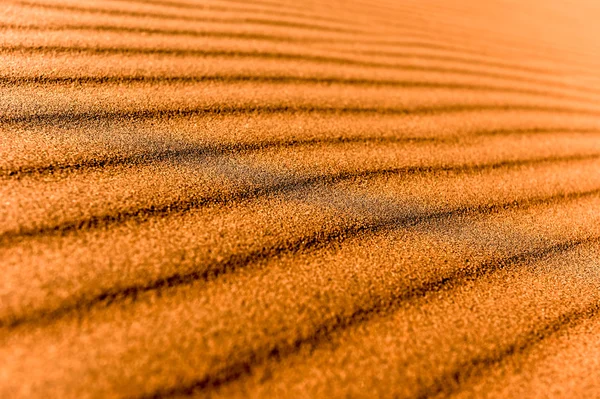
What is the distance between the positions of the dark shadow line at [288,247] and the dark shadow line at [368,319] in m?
0.16

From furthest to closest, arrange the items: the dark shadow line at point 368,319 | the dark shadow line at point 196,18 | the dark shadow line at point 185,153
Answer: the dark shadow line at point 196,18 < the dark shadow line at point 185,153 < the dark shadow line at point 368,319

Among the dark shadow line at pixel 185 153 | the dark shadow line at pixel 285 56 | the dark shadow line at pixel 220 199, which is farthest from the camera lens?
the dark shadow line at pixel 285 56

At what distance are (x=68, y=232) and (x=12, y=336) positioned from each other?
220 mm

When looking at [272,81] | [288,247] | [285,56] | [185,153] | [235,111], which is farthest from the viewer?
[285,56]

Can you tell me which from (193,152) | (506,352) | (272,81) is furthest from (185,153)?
(506,352)

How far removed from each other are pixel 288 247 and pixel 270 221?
77 mm

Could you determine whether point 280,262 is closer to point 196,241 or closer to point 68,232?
point 196,241

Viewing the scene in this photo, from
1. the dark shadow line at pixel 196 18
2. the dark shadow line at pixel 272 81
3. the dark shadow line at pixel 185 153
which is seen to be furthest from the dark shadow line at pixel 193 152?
the dark shadow line at pixel 196 18

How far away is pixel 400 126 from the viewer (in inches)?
61.9

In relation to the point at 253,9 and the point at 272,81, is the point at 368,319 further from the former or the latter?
the point at 253,9

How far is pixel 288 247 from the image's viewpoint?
0.96 meters

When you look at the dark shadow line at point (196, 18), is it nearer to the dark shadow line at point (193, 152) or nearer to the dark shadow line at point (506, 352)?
the dark shadow line at point (193, 152)

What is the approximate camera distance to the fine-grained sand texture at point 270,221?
0.73 m

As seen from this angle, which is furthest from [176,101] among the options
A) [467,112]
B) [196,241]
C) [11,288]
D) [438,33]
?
[438,33]
